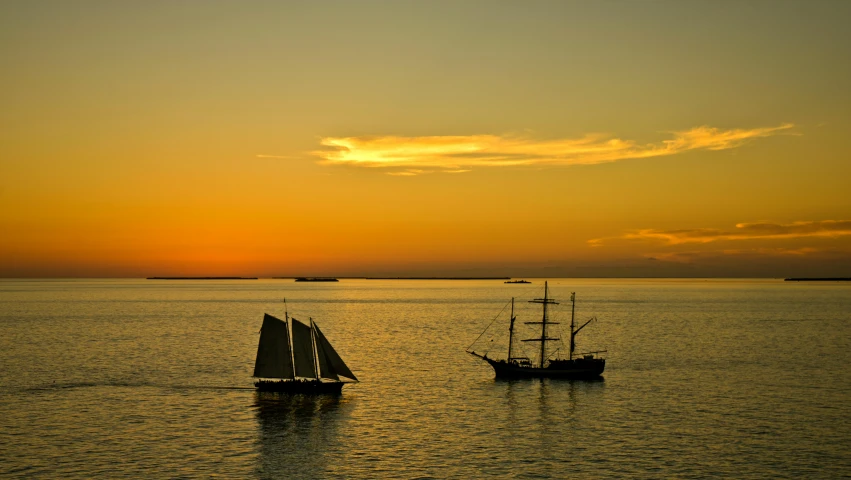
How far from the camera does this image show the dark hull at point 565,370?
10181cm

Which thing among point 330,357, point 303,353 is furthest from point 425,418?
point 303,353

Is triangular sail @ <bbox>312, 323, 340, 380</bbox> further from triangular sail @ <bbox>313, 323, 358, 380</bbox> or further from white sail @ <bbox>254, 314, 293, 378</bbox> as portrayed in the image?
white sail @ <bbox>254, 314, 293, 378</bbox>

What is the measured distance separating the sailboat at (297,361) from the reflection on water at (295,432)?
121cm

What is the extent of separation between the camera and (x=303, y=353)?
87.3 m

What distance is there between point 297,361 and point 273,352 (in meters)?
3.03

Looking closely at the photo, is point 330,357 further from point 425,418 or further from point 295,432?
point 295,432

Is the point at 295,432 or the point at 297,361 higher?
the point at 297,361

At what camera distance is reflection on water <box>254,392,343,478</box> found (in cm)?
5616

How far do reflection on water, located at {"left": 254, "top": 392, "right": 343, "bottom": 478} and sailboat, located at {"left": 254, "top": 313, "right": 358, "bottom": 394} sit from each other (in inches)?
47.6

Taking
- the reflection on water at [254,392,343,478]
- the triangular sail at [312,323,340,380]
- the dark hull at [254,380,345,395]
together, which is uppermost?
the triangular sail at [312,323,340,380]

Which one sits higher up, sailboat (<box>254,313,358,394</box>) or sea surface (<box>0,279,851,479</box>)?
sailboat (<box>254,313,358,394</box>)

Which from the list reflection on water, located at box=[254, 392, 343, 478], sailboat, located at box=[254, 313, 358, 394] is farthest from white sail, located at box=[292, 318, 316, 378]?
reflection on water, located at box=[254, 392, 343, 478]

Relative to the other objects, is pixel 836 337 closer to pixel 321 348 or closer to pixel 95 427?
pixel 321 348

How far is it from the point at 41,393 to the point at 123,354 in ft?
134
